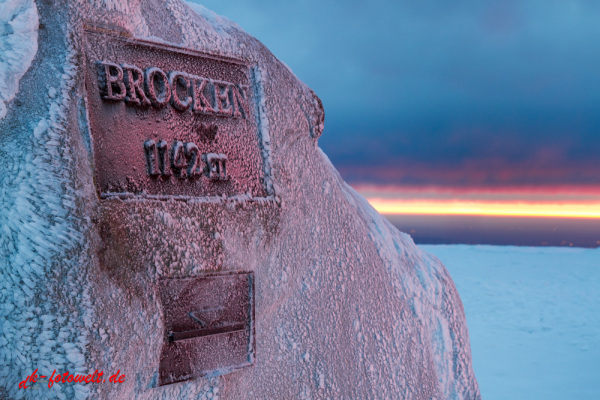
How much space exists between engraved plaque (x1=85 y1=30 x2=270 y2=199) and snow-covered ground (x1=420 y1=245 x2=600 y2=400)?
15.2 ft

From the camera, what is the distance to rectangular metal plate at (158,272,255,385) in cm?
144

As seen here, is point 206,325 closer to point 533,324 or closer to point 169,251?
point 169,251

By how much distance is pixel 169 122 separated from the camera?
1504 millimetres

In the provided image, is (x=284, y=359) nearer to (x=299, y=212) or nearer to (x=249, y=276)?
(x=249, y=276)

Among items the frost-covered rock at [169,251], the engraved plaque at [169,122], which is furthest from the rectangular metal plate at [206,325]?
the engraved plaque at [169,122]

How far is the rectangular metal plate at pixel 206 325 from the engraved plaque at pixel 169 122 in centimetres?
27

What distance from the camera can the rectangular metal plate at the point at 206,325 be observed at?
1.44 metres

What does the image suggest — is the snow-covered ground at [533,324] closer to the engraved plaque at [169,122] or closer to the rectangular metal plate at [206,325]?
the rectangular metal plate at [206,325]

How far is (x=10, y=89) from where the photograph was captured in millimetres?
1268

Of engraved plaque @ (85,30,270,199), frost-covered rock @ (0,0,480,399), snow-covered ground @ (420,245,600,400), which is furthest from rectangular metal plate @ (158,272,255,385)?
snow-covered ground @ (420,245,600,400)

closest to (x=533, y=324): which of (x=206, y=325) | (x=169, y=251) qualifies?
(x=206, y=325)

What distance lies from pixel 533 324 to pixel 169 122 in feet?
24.0

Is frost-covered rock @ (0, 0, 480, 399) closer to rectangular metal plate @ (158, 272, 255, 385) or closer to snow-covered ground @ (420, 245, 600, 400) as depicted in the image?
rectangular metal plate @ (158, 272, 255, 385)

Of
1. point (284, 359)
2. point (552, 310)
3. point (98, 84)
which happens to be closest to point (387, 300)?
point (284, 359)
